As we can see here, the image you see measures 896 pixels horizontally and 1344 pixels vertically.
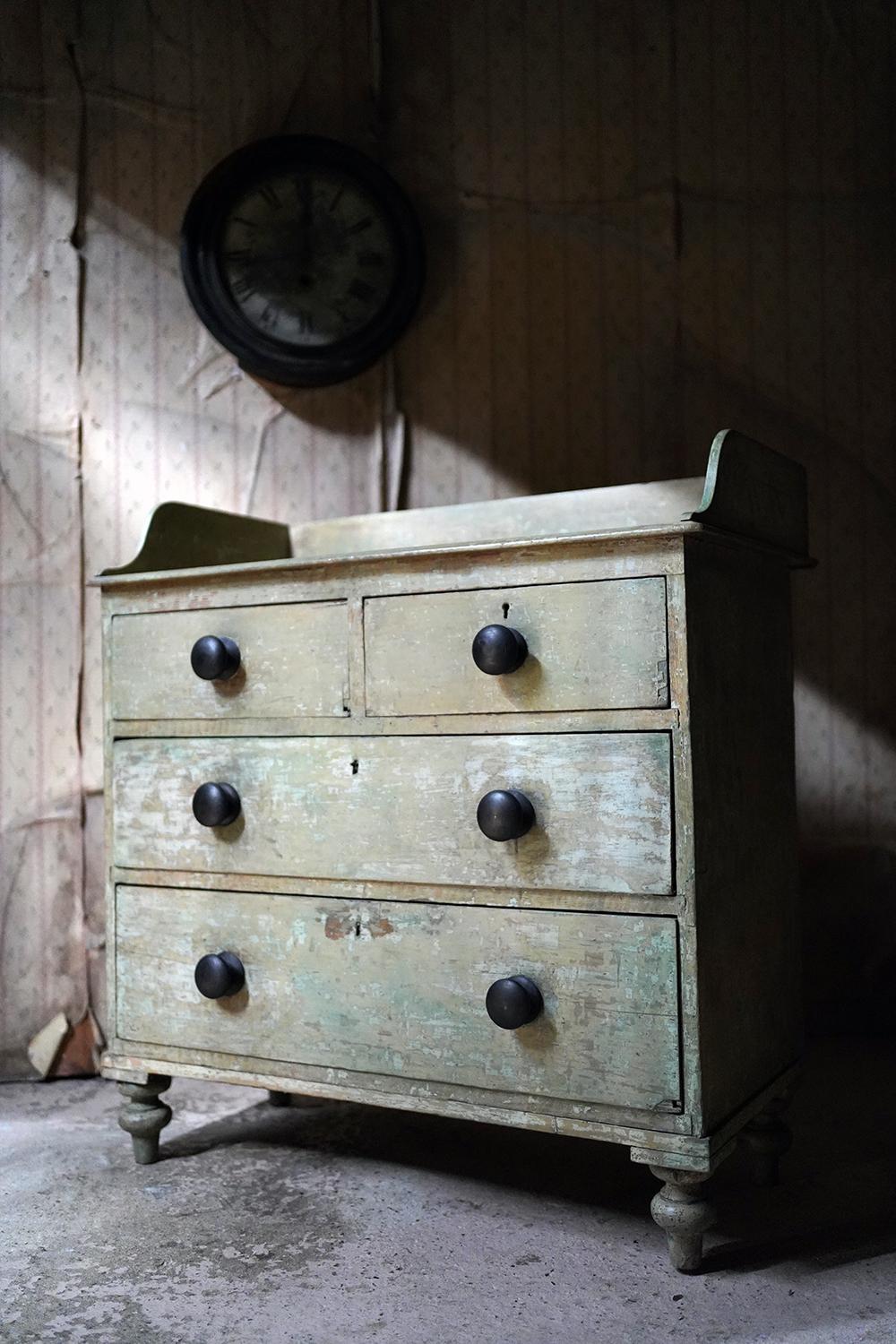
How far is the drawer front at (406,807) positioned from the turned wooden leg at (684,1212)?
16.1 inches

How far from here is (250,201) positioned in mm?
2623

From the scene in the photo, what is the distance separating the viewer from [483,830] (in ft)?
5.38

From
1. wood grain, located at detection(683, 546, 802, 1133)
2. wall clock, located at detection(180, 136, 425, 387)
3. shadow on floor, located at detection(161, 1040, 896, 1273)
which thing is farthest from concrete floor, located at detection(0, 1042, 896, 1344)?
wall clock, located at detection(180, 136, 425, 387)

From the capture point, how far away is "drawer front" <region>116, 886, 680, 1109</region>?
5.20 ft

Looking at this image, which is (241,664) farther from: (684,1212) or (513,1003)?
(684,1212)

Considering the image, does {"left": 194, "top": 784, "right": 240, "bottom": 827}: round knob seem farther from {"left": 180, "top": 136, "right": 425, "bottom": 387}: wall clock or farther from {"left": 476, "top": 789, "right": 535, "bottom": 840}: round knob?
{"left": 180, "top": 136, "right": 425, "bottom": 387}: wall clock

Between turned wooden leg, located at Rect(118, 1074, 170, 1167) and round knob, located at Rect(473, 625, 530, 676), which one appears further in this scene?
turned wooden leg, located at Rect(118, 1074, 170, 1167)

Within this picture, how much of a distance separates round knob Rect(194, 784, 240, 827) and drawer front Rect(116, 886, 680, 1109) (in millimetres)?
144

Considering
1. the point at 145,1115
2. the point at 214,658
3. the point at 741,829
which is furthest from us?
the point at 145,1115

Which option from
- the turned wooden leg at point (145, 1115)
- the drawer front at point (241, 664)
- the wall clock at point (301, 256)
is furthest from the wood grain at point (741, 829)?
the wall clock at point (301, 256)


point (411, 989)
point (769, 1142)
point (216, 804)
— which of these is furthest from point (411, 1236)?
point (216, 804)

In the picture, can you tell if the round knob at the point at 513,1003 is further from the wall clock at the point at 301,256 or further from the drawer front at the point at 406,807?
the wall clock at the point at 301,256

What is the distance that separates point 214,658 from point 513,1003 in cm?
74

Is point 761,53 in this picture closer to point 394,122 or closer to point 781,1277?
point 394,122
